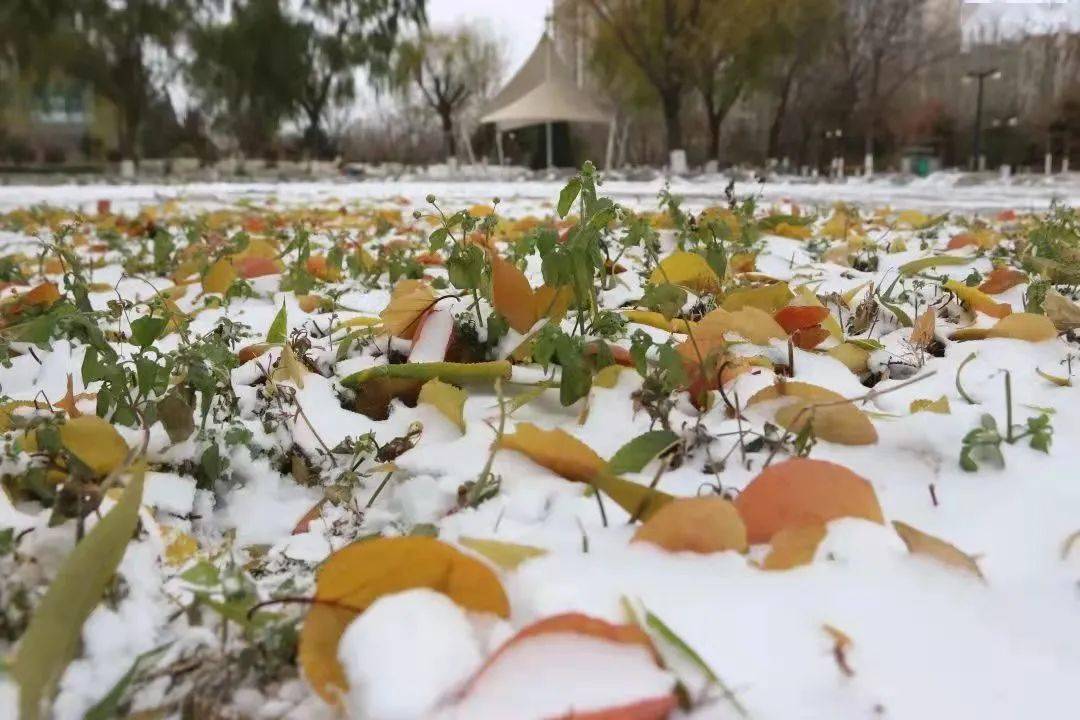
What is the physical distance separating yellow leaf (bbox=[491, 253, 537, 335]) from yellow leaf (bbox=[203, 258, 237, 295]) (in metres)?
0.88

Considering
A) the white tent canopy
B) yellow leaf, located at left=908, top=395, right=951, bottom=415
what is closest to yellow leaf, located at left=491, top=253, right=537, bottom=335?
yellow leaf, located at left=908, top=395, right=951, bottom=415

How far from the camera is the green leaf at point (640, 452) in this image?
2.64ft

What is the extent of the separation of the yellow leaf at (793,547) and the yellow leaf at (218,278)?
1490mm

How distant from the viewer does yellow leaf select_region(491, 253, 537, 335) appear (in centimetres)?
A: 117

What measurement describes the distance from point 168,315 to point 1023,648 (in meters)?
0.89

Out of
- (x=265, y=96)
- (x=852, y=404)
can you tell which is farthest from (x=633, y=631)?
(x=265, y=96)

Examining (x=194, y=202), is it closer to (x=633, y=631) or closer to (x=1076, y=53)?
(x=633, y=631)

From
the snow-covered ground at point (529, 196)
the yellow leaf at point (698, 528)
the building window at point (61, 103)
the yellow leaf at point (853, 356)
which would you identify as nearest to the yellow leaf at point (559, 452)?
the yellow leaf at point (698, 528)

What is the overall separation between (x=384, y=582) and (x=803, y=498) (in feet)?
1.05

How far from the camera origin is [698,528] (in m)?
0.63

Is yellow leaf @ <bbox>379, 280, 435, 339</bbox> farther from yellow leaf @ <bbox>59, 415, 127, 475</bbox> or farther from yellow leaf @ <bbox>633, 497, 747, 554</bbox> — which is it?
yellow leaf @ <bbox>633, 497, 747, 554</bbox>

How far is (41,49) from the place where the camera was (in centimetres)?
1002

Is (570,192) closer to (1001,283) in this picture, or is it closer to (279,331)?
(279,331)

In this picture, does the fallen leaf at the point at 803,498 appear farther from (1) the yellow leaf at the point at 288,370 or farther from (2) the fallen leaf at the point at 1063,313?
(2) the fallen leaf at the point at 1063,313
